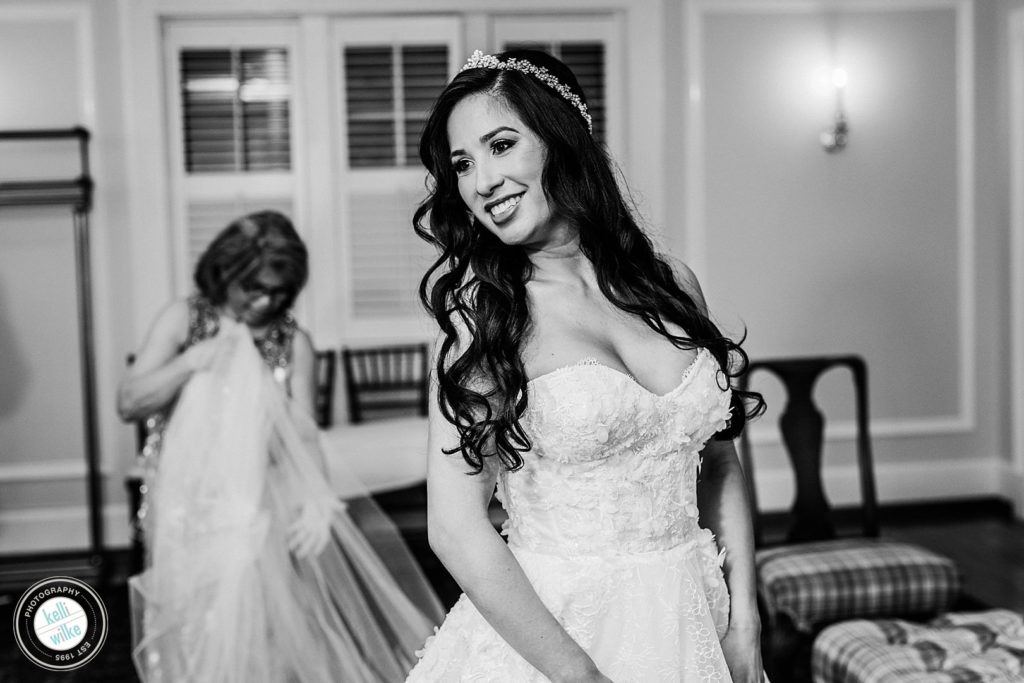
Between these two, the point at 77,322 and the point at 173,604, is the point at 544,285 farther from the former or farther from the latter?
the point at 77,322

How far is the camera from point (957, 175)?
6.06 metres

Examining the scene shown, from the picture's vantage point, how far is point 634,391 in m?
1.62

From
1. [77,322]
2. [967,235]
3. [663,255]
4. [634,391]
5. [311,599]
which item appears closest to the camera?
[634,391]

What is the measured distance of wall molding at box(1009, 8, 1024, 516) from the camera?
5.79 m

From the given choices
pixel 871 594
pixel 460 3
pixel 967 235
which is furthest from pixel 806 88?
pixel 871 594

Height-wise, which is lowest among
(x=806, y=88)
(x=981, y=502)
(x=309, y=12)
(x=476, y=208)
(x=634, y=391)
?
(x=981, y=502)

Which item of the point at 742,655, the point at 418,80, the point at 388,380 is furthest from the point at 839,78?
the point at 742,655

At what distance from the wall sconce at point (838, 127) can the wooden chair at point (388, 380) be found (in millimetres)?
Answer: 2530

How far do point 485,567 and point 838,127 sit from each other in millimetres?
4955

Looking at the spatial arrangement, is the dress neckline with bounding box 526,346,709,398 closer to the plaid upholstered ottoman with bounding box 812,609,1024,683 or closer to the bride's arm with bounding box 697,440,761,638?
the bride's arm with bounding box 697,440,761,638

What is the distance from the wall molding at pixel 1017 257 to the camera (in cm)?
579

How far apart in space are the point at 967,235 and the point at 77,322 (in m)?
4.99

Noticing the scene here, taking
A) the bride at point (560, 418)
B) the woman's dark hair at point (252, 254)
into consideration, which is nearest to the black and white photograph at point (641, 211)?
the woman's dark hair at point (252, 254)

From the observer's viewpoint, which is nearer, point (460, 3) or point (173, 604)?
point (173, 604)
